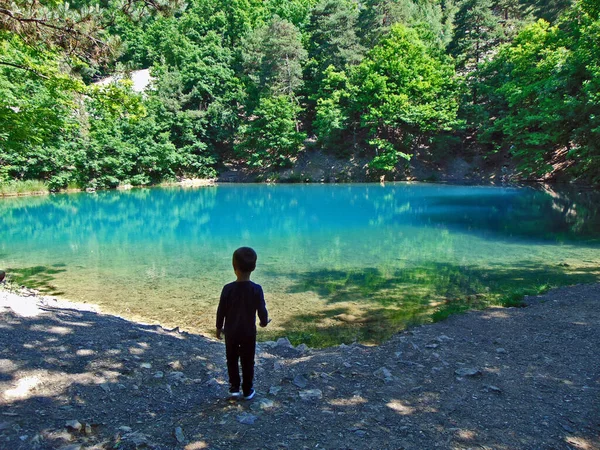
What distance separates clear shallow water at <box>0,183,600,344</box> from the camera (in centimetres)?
941

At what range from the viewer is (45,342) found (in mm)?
4840

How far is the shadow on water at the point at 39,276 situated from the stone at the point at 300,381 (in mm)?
8237

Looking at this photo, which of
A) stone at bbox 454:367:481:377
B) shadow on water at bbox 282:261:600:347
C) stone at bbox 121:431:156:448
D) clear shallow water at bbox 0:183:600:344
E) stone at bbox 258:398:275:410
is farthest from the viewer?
clear shallow water at bbox 0:183:600:344

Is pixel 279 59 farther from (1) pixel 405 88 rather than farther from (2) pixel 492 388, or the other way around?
(2) pixel 492 388

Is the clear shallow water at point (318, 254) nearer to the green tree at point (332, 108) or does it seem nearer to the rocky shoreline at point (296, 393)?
the rocky shoreline at point (296, 393)

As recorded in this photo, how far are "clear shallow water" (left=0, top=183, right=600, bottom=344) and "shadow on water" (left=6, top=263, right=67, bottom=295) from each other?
0.17ft

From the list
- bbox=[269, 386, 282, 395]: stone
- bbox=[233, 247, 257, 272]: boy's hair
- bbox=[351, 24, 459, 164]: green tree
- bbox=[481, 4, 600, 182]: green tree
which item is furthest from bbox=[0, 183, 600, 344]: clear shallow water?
bbox=[351, 24, 459, 164]: green tree

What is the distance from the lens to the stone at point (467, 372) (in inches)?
184

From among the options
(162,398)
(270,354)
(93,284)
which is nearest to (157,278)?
(93,284)

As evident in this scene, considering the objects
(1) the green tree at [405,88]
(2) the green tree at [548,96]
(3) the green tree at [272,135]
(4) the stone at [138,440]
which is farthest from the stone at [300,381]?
(3) the green tree at [272,135]

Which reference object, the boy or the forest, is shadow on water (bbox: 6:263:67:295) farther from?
the forest

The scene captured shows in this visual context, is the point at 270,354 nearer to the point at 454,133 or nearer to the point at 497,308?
the point at 497,308

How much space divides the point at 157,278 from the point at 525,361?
929 cm

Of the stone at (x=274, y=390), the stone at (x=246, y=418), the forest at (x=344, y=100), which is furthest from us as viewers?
the forest at (x=344, y=100)
